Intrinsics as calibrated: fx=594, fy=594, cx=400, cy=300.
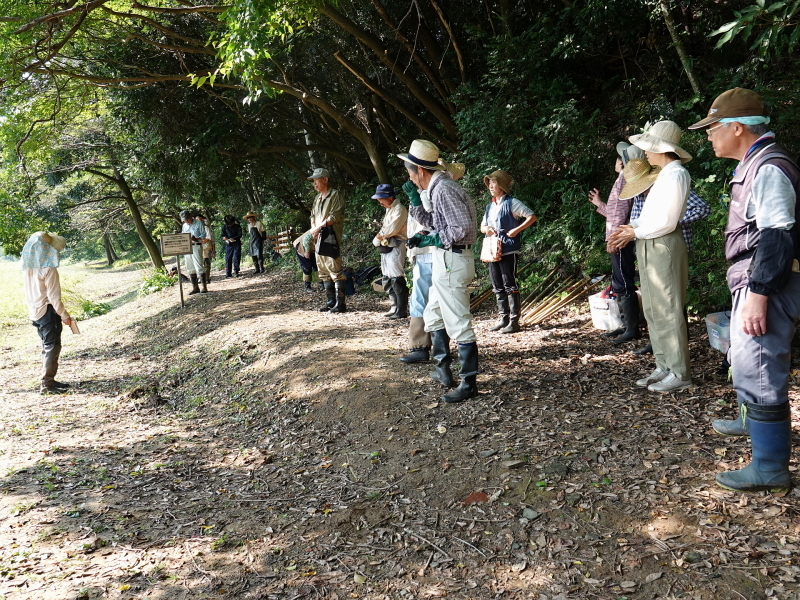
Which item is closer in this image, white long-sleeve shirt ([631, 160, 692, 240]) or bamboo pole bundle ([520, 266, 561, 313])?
white long-sleeve shirt ([631, 160, 692, 240])

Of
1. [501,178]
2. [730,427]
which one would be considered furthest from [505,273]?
[730,427]

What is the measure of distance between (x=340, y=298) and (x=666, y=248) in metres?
6.08

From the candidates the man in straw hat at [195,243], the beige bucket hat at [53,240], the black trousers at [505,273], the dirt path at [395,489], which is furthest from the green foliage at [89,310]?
the black trousers at [505,273]

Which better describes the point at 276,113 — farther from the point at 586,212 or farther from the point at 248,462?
the point at 248,462

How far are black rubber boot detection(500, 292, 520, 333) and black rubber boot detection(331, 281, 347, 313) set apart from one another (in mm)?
3176

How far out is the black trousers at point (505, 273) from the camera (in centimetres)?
720

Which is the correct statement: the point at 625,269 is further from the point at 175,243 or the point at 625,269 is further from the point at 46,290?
the point at 175,243

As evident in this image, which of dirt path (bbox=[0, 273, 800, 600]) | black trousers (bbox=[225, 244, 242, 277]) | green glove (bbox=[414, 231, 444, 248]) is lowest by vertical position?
dirt path (bbox=[0, 273, 800, 600])

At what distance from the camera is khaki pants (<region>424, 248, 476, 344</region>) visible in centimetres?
480

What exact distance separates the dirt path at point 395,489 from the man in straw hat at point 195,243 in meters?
7.09

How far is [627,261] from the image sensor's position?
6.25 meters

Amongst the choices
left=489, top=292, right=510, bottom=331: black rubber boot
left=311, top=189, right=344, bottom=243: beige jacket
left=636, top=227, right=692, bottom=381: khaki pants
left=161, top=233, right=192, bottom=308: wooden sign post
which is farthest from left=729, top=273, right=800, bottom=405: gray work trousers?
left=161, top=233, right=192, bottom=308: wooden sign post

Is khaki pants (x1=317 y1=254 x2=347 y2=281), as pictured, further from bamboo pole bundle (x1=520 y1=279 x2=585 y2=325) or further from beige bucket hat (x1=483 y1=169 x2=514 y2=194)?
beige bucket hat (x1=483 y1=169 x2=514 y2=194)

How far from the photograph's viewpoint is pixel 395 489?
12.6ft
